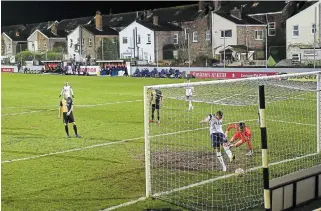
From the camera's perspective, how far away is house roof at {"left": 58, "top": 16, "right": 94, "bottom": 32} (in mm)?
99875

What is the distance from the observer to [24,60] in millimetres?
83438

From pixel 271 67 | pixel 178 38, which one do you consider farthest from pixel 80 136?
pixel 178 38

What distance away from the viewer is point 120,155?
15.4m

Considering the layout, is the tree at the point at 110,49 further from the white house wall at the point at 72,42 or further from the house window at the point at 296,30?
the house window at the point at 296,30

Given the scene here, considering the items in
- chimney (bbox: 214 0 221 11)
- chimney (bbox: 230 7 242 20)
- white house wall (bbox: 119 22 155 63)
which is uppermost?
chimney (bbox: 214 0 221 11)

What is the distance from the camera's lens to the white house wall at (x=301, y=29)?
55.6 metres

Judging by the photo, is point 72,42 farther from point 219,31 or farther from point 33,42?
point 219,31

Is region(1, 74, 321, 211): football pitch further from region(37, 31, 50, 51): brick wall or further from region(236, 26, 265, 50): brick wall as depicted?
region(37, 31, 50, 51): brick wall

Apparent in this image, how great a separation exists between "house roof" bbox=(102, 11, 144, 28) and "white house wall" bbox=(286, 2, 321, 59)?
3395cm

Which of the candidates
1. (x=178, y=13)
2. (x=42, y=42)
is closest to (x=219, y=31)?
(x=178, y=13)

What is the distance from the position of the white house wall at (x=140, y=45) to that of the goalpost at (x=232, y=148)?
46.5m

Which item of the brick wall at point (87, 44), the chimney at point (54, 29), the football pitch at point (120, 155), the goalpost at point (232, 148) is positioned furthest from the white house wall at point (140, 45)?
the goalpost at point (232, 148)

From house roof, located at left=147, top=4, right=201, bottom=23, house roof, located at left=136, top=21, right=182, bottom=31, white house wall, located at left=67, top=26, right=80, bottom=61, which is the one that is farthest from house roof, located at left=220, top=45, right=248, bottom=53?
white house wall, located at left=67, top=26, right=80, bottom=61

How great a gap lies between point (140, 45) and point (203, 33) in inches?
397
